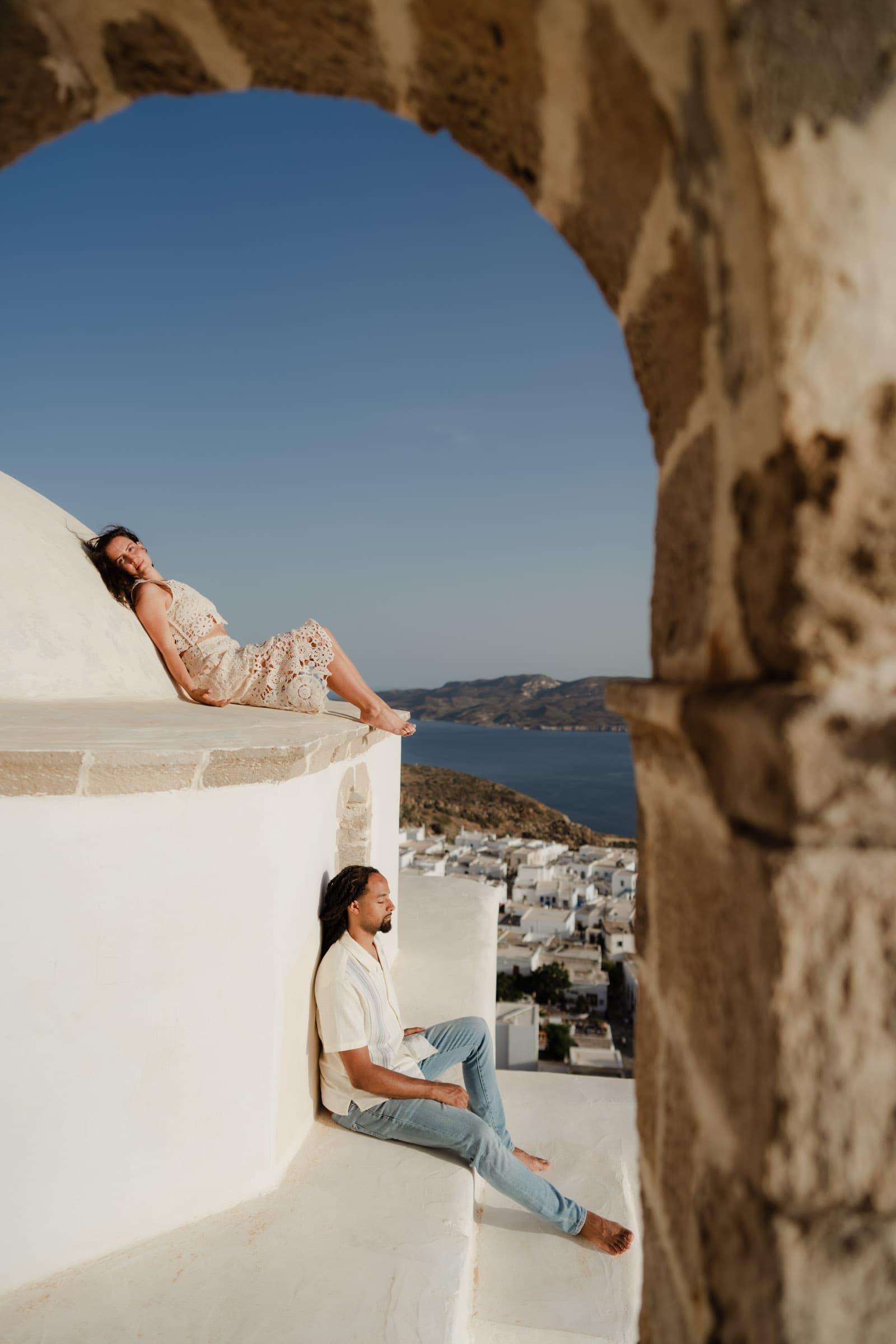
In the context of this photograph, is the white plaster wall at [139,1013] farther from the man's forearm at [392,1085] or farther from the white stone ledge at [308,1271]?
the man's forearm at [392,1085]

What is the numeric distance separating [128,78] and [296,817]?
2.19 meters

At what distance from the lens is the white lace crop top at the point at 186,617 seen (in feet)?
14.2

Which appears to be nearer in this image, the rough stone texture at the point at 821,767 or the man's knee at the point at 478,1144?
the rough stone texture at the point at 821,767

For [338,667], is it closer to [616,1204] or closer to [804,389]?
[616,1204]

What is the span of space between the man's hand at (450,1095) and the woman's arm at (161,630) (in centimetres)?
216

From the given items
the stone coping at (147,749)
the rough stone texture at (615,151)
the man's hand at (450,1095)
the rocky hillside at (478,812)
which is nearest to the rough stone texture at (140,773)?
the stone coping at (147,749)

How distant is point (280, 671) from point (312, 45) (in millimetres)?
3141

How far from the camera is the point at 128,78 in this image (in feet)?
3.92

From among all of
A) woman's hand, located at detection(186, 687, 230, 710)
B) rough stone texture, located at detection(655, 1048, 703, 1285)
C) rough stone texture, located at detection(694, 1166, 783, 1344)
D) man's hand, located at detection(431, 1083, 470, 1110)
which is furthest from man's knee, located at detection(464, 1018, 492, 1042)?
rough stone texture, located at detection(694, 1166, 783, 1344)

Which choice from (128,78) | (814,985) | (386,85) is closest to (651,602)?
(814,985)

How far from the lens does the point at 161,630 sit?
14.2ft

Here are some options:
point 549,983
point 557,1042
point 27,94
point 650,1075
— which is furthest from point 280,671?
point 549,983

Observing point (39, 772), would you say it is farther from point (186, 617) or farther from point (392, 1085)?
point (186, 617)

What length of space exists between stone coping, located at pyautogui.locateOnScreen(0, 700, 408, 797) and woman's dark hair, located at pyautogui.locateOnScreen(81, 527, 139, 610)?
0.88m
